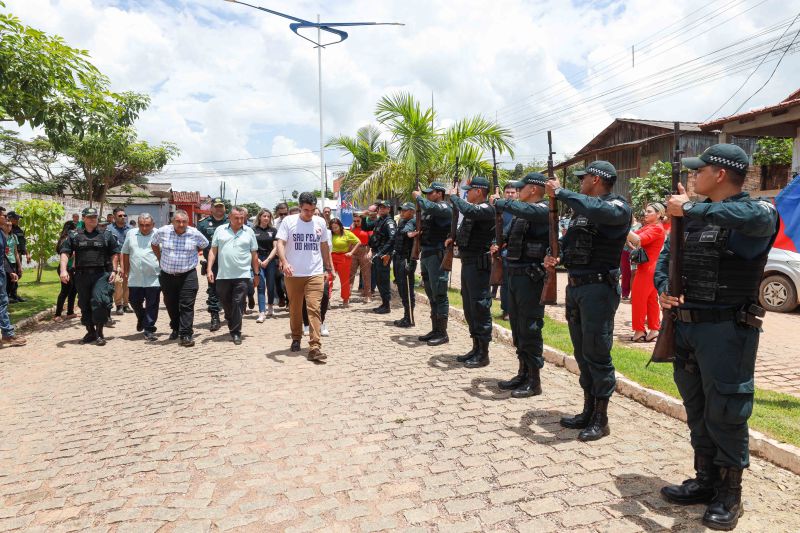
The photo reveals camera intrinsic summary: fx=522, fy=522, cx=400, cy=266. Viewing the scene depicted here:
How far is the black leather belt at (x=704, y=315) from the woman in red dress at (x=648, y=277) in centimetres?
412

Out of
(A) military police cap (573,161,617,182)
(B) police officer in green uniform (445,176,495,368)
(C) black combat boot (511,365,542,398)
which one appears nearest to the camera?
(A) military police cap (573,161,617,182)

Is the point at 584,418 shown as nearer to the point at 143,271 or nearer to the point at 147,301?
the point at 143,271

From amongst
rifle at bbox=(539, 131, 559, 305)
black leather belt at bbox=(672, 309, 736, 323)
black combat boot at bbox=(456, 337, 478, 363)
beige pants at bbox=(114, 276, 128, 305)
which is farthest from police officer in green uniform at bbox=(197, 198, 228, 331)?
black leather belt at bbox=(672, 309, 736, 323)

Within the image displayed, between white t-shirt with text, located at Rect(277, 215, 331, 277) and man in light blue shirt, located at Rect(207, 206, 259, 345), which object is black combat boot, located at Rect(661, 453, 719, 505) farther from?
man in light blue shirt, located at Rect(207, 206, 259, 345)

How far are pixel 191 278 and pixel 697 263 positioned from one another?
6326mm

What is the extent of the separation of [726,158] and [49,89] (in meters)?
8.92

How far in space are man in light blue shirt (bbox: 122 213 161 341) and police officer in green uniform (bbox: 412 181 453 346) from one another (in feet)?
12.9

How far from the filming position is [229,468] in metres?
3.52

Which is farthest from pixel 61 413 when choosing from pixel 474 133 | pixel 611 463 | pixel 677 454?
pixel 474 133

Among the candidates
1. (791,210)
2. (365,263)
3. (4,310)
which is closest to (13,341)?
(4,310)

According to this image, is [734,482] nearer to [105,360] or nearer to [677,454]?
[677,454]

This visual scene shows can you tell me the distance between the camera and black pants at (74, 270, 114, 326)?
730 centimetres

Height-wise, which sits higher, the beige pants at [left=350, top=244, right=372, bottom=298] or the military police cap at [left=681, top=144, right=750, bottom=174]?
the military police cap at [left=681, top=144, right=750, bottom=174]

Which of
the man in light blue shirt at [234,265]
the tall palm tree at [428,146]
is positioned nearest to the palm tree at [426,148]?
the tall palm tree at [428,146]
